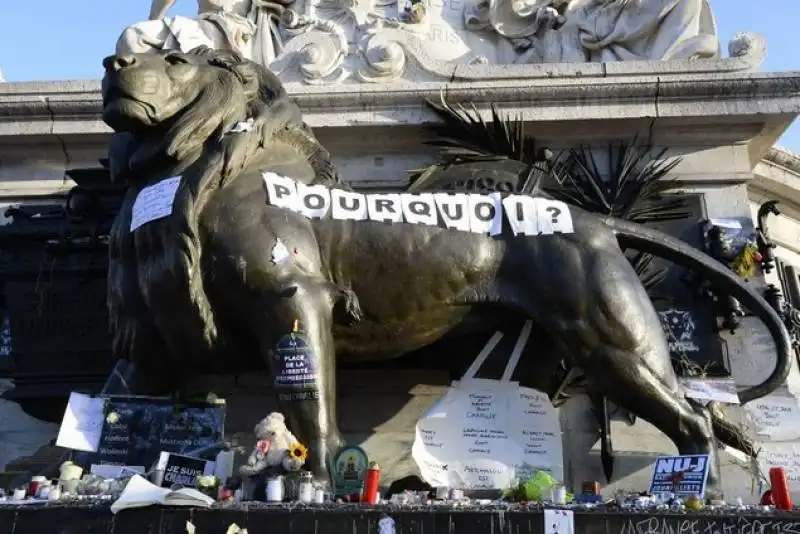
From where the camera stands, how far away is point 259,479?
342 centimetres

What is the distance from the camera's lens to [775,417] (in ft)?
16.2

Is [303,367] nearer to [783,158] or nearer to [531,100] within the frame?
[531,100]

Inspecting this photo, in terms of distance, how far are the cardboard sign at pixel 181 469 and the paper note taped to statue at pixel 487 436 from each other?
3.52 ft

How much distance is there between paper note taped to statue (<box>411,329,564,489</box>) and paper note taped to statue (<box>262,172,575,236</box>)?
700 millimetres

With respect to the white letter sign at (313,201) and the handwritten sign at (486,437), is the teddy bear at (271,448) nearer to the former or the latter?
the handwritten sign at (486,437)

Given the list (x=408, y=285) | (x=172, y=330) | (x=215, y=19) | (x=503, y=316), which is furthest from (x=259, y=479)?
(x=215, y=19)

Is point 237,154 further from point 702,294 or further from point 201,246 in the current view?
point 702,294

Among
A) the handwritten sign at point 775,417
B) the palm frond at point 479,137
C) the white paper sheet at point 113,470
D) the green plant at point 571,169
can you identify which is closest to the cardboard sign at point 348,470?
the white paper sheet at point 113,470

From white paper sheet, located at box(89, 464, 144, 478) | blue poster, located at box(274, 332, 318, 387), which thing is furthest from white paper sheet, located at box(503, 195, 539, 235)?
white paper sheet, located at box(89, 464, 144, 478)

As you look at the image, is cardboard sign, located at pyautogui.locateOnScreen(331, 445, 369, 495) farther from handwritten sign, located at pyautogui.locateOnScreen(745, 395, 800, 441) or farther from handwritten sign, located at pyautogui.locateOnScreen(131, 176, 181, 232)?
handwritten sign, located at pyautogui.locateOnScreen(745, 395, 800, 441)

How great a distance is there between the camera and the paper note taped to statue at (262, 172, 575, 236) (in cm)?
422

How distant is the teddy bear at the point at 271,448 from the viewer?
343cm

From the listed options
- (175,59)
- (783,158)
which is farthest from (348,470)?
(783,158)

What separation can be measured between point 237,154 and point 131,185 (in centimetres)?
67
